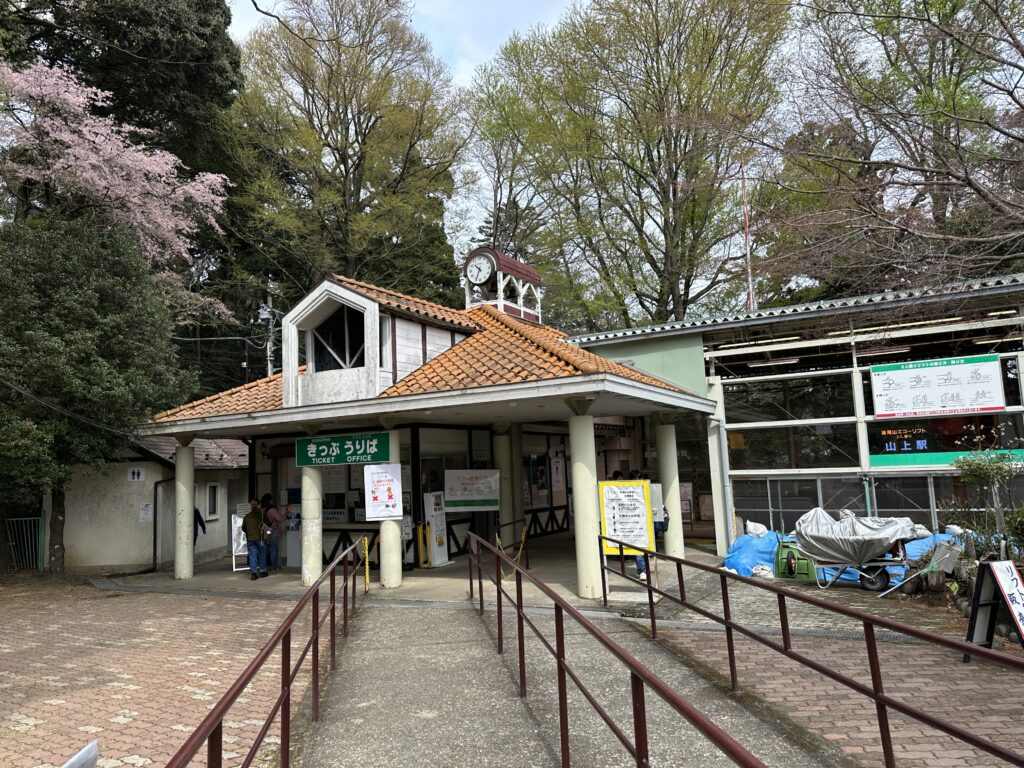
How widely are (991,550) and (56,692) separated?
381 inches

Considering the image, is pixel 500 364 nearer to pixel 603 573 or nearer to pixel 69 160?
pixel 603 573

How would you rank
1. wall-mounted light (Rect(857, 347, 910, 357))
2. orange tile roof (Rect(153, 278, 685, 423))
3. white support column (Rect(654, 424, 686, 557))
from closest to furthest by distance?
orange tile roof (Rect(153, 278, 685, 423)) < white support column (Rect(654, 424, 686, 557)) < wall-mounted light (Rect(857, 347, 910, 357))

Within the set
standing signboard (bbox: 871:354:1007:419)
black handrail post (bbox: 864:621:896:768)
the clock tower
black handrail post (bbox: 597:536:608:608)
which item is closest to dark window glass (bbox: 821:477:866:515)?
standing signboard (bbox: 871:354:1007:419)

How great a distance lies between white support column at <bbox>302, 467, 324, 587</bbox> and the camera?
11.2 metres

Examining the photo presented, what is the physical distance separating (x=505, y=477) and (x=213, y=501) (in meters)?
9.50

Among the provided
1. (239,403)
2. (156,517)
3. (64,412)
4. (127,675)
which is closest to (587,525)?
(127,675)

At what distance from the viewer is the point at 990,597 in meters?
6.22

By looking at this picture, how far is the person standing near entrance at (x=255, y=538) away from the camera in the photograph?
1221 centimetres

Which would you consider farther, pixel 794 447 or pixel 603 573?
pixel 794 447

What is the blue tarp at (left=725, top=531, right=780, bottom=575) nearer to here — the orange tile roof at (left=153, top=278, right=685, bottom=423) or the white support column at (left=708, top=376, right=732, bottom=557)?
the white support column at (left=708, top=376, right=732, bottom=557)

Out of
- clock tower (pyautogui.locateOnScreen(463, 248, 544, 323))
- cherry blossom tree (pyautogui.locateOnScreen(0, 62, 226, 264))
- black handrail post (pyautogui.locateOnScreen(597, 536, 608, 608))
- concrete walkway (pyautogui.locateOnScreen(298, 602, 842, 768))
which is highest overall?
cherry blossom tree (pyautogui.locateOnScreen(0, 62, 226, 264))

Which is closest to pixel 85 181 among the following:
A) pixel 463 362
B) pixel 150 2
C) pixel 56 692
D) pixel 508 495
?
pixel 150 2

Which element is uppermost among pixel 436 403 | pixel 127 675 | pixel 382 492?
pixel 436 403

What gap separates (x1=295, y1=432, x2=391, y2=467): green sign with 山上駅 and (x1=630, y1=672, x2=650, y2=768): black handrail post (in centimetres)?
849
